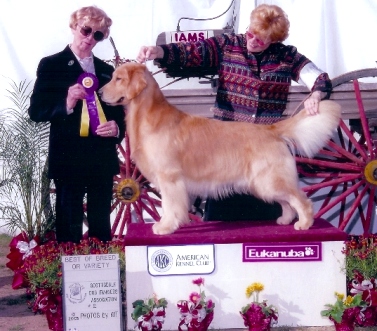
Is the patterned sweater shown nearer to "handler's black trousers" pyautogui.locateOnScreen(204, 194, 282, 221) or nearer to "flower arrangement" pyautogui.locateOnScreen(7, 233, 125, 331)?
"handler's black trousers" pyautogui.locateOnScreen(204, 194, 282, 221)

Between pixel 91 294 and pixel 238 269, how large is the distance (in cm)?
76

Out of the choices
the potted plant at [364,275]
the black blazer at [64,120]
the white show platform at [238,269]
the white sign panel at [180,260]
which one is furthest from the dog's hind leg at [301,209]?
the black blazer at [64,120]

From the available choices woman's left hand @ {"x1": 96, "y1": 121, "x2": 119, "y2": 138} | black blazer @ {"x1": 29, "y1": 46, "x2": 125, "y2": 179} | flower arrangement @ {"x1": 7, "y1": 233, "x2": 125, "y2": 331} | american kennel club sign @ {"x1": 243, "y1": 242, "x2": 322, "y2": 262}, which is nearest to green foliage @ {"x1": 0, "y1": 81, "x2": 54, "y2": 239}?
flower arrangement @ {"x1": 7, "y1": 233, "x2": 125, "y2": 331}

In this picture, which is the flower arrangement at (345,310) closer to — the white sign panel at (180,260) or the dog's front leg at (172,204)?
the white sign panel at (180,260)

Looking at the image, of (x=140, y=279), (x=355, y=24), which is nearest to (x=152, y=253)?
(x=140, y=279)

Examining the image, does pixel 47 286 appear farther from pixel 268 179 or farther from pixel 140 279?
pixel 268 179

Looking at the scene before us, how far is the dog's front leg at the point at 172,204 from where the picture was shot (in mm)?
3096

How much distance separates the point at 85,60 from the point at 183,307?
149cm

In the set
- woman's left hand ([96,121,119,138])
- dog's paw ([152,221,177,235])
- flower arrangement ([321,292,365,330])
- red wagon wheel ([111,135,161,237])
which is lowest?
flower arrangement ([321,292,365,330])

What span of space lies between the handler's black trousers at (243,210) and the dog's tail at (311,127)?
0.53 m

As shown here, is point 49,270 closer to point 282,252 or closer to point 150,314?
point 150,314

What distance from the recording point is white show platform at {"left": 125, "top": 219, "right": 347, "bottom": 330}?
9.95ft

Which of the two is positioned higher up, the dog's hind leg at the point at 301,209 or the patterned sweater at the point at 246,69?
the patterned sweater at the point at 246,69

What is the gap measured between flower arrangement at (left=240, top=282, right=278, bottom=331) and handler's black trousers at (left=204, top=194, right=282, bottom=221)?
650 millimetres
